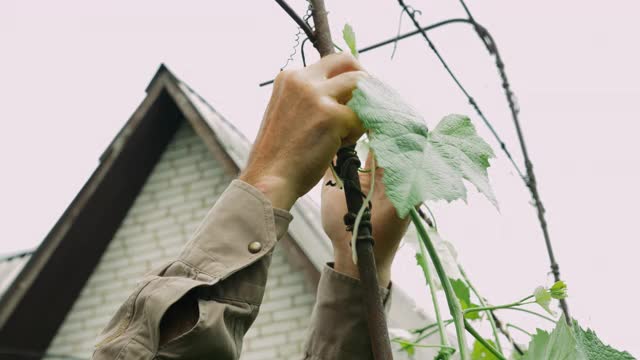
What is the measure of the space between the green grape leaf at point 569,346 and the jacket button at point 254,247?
0.32 metres

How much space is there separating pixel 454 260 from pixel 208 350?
466mm

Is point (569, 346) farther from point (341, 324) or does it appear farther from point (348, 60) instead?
point (341, 324)

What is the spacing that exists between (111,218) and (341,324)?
4871 mm

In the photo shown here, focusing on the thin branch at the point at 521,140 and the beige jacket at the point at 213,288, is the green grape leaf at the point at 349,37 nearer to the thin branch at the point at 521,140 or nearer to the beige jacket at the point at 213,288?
the beige jacket at the point at 213,288

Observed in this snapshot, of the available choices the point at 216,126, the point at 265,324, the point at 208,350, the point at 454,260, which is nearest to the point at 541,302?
the point at 454,260

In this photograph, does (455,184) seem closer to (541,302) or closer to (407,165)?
(407,165)

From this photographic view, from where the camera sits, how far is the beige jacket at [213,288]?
0.77m

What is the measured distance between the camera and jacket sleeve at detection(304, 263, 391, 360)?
107 centimetres

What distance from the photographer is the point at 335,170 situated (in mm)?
831

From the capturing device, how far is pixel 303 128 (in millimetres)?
787

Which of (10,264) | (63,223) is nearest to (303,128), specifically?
(63,223)

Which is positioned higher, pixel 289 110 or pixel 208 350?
pixel 289 110

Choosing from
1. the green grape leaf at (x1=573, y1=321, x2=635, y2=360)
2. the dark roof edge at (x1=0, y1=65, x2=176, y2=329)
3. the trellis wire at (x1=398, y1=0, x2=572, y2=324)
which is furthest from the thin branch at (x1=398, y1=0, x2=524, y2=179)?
the dark roof edge at (x1=0, y1=65, x2=176, y2=329)

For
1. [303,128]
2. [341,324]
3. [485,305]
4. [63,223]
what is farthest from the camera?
[63,223]
